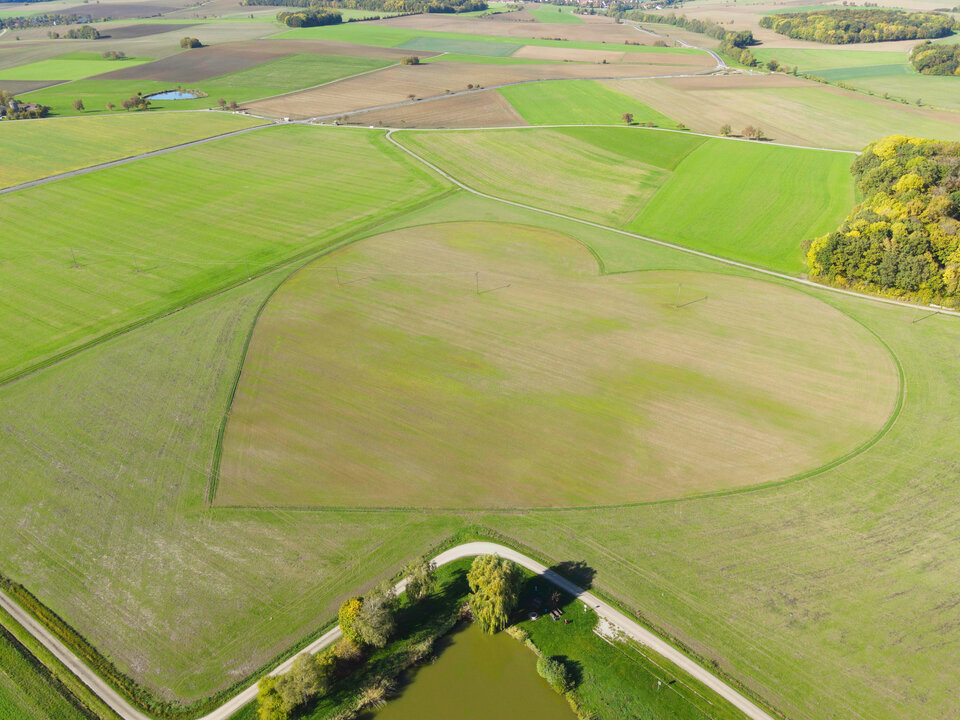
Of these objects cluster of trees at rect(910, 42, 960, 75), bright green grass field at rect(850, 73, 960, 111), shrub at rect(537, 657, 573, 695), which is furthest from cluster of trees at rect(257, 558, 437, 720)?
cluster of trees at rect(910, 42, 960, 75)

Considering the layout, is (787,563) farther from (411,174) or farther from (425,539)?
(411,174)

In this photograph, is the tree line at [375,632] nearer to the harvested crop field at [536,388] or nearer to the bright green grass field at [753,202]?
the harvested crop field at [536,388]

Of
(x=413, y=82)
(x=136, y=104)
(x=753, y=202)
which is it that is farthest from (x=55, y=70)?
(x=753, y=202)

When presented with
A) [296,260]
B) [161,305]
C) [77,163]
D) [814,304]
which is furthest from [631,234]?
[77,163]

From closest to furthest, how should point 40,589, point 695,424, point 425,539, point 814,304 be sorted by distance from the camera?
point 40,589 < point 425,539 < point 695,424 < point 814,304

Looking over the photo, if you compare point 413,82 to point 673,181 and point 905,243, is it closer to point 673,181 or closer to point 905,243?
point 673,181

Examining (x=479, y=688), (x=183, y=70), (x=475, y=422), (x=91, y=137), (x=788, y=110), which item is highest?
(x=183, y=70)
